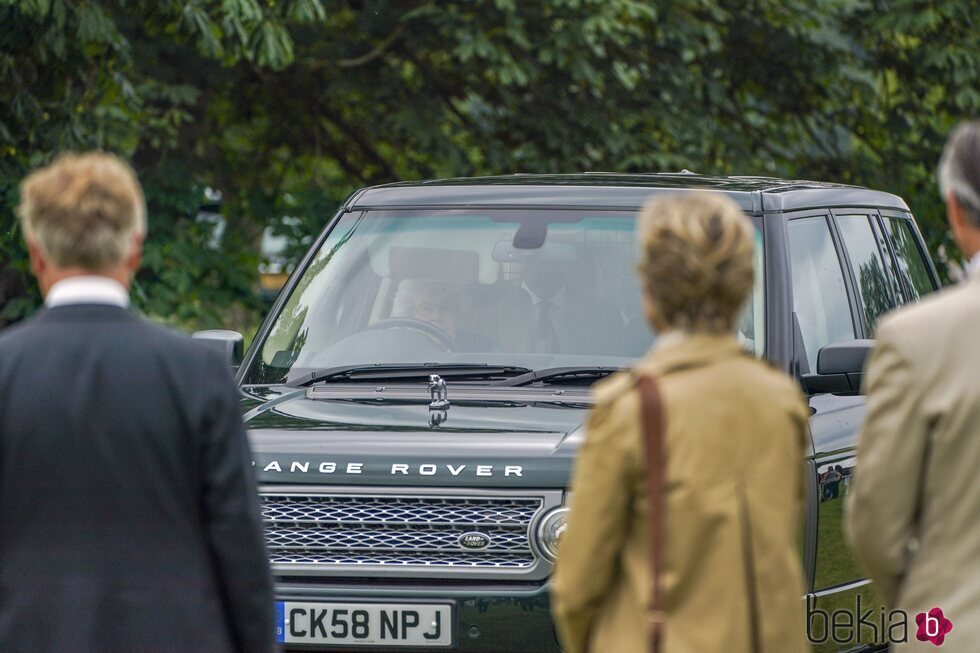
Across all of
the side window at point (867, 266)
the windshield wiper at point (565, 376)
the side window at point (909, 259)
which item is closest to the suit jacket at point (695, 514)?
the windshield wiper at point (565, 376)

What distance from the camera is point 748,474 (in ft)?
9.27

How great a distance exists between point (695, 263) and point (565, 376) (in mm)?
2405

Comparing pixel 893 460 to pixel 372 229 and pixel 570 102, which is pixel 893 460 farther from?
pixel 570 102

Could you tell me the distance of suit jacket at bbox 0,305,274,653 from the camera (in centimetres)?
304

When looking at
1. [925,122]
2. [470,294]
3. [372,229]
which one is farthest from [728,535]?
[925,122]

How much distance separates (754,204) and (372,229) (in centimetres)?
135

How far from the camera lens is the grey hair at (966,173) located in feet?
9.78

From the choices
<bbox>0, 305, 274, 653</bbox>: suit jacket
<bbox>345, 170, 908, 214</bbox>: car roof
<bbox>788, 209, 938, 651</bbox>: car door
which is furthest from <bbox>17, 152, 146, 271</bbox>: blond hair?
<bbox>345, 170, 908, 214</bbox>: car roof

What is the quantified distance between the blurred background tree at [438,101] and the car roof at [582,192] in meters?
4.36

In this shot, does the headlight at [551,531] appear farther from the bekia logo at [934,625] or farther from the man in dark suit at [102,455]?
the bekia logo at [934,625]

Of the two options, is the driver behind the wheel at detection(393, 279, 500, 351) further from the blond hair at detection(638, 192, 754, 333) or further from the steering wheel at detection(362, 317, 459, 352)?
the blond hair at detection(638, 192, 754, 333)

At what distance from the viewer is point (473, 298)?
5582 millimetres

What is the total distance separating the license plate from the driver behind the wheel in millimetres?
1155

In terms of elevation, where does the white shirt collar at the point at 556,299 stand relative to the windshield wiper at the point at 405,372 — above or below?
above
